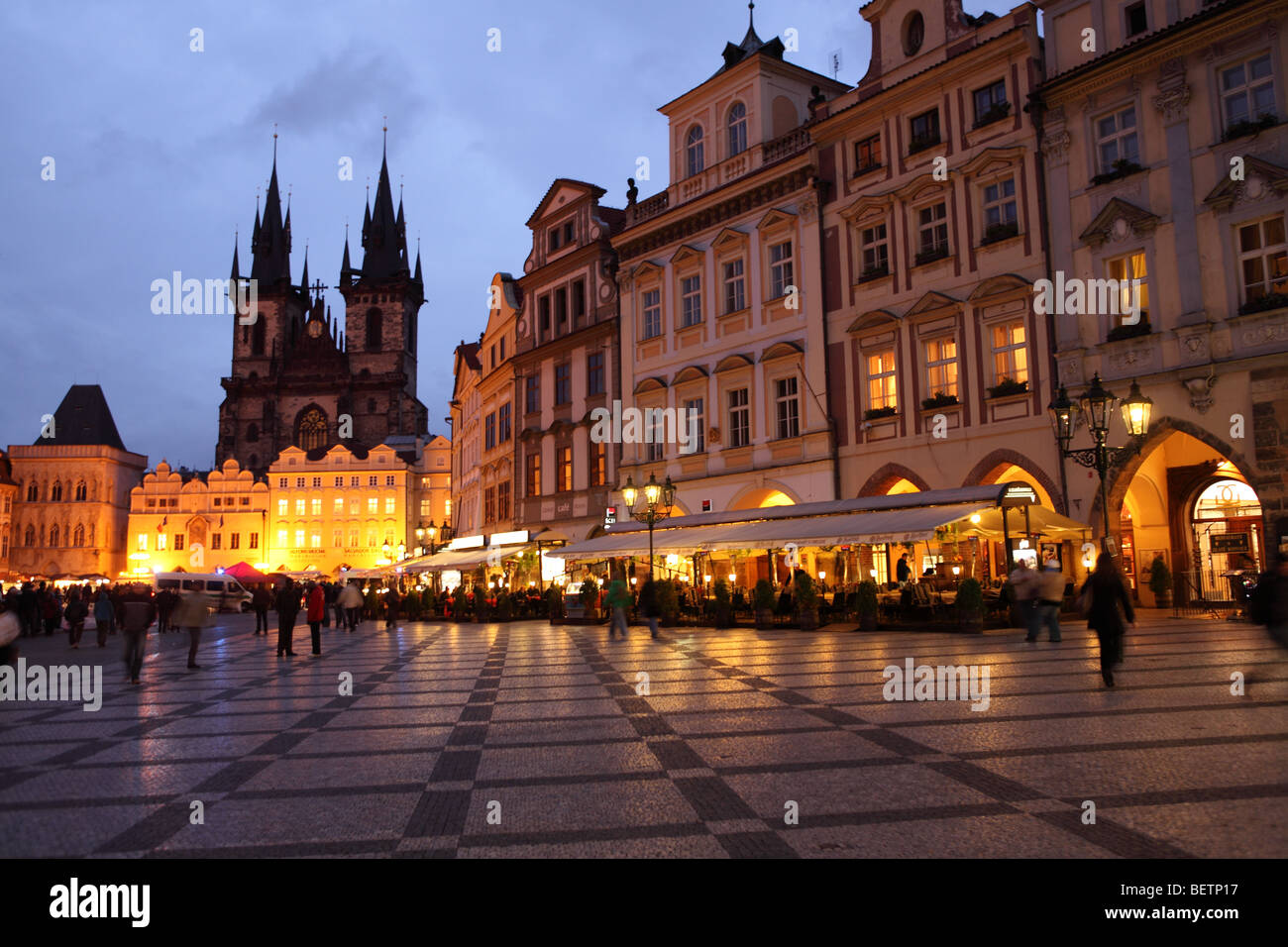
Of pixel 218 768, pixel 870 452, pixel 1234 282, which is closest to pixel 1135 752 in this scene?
pixel 218 768

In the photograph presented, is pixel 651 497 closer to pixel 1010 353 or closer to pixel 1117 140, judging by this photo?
pixel 1010 353

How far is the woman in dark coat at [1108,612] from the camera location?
10.6 meters

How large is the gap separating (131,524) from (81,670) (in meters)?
84.3

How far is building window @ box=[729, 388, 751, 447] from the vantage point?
3052 centimetres

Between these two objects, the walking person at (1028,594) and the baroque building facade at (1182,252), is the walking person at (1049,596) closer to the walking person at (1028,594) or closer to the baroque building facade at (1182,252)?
the walking person at (1028,594)

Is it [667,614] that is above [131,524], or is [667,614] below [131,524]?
below

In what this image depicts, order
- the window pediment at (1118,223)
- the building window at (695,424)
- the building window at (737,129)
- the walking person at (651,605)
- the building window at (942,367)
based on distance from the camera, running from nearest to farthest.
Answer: the walking person at (651,605), the window pediment at (1118,223), the building window at (942,367), the building window at (737,129), the building window at (695,424)

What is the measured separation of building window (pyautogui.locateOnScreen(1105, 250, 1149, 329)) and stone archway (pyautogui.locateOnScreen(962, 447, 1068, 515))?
3.62 m

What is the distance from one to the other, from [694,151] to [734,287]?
18.3ft

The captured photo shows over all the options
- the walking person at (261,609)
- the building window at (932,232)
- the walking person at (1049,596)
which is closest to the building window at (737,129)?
the building window at (932,232)

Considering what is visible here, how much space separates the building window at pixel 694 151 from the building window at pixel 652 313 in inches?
167

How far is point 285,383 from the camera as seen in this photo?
106000 mm
